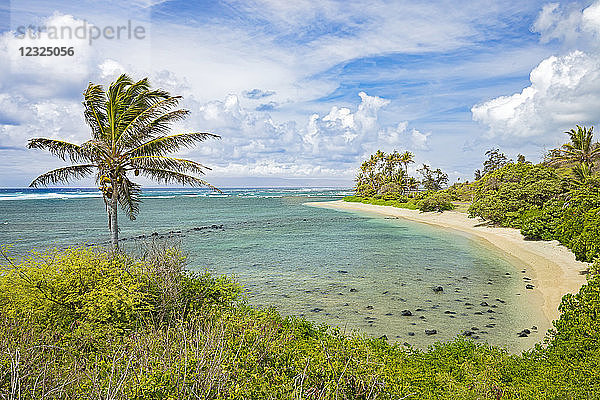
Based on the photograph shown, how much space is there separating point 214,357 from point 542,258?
81.7 feet

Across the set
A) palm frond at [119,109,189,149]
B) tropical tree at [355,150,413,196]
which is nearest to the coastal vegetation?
tropical tree at [355,150,413,196]

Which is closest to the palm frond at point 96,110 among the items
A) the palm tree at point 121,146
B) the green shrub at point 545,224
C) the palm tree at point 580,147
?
the palm tree at point 121,146

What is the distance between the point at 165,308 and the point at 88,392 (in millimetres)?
5793

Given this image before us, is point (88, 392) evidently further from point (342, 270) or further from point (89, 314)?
point (342, 270)

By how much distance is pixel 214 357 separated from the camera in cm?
578

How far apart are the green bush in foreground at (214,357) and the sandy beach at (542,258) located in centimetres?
693

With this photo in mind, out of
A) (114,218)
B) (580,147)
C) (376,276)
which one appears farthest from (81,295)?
(580,147)

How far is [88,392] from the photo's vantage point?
5.53 m

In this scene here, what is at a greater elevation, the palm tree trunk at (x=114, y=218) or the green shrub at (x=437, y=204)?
the palm tree trunk at (x=114, y=218)

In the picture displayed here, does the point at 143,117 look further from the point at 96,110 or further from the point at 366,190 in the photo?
the point at 366,190

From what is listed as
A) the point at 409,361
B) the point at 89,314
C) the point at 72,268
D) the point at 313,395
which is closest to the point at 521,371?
the point at 409,361

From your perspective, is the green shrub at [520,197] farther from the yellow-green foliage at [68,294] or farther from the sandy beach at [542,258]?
the yellow-green foliage at [68,294]

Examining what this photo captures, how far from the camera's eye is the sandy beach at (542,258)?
57.0ft

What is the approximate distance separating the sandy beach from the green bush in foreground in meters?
6.93
